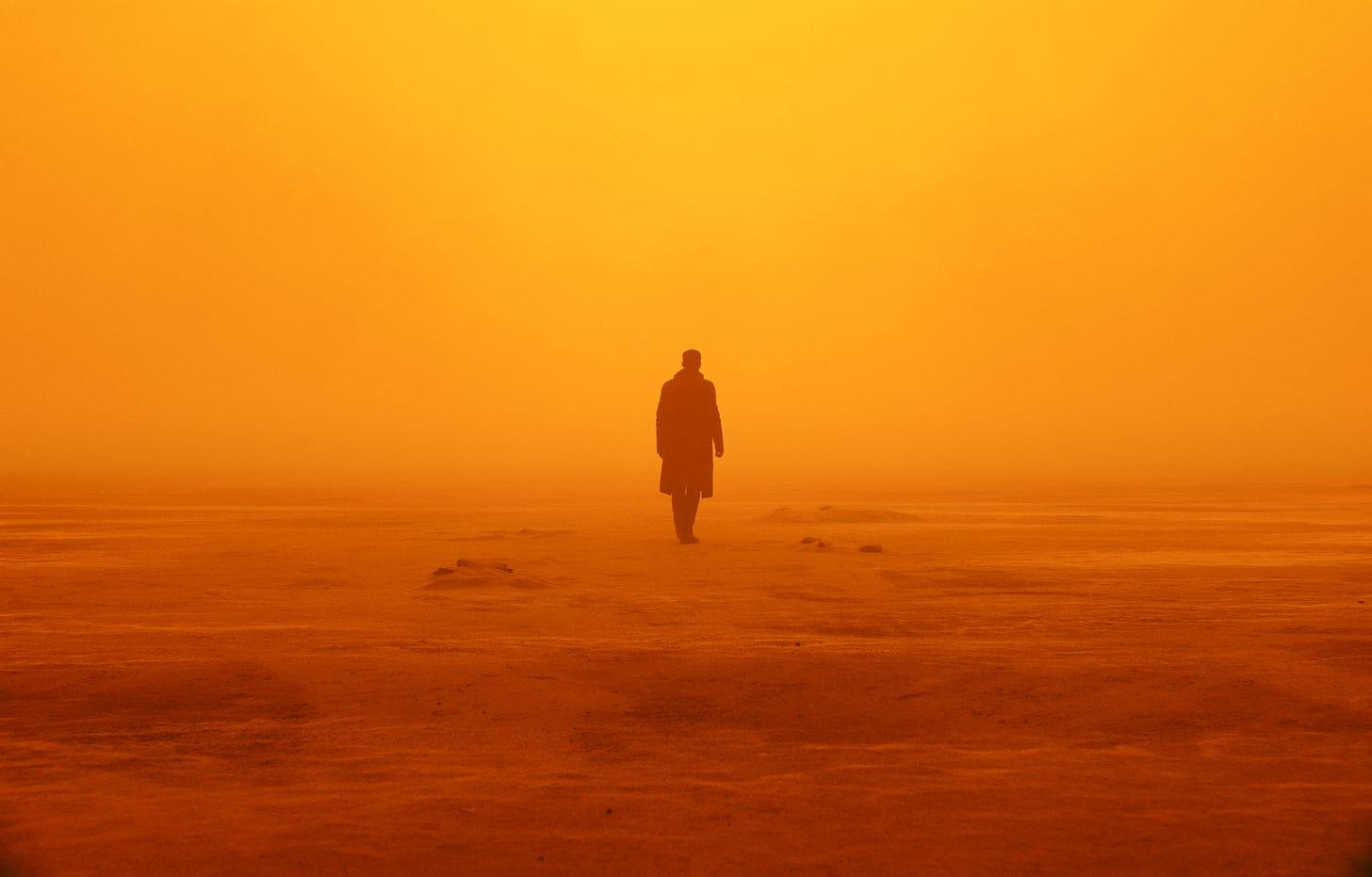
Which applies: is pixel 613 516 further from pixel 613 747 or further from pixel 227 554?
pixel 613 747

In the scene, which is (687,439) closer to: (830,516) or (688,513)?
(688,513)

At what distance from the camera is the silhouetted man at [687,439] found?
50.6 ft

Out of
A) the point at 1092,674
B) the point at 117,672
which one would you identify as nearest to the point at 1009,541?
the point at 1092,674

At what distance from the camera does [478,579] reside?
1054 cm

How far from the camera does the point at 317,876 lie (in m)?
3.53

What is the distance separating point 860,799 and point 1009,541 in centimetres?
1174

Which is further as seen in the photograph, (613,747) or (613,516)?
(613,516)

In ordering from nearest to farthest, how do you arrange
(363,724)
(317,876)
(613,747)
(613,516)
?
(317,876) < (613,747) < (363,724) < (613,516)

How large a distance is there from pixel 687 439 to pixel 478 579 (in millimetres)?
5407

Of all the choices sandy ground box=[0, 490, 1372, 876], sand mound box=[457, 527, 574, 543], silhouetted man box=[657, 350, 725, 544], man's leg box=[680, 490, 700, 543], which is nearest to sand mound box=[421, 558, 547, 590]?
sandy ground box=[0, 490, 1372, 876]

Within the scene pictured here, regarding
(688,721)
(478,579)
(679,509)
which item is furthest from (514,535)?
(688,721)

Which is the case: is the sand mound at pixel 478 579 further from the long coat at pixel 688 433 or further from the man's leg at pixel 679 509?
the long coat at pixel 688 433

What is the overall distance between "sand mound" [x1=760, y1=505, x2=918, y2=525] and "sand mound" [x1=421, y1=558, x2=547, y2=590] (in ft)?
26.8

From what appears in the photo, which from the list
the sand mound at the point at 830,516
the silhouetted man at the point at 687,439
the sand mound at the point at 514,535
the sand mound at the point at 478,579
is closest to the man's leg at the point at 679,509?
the silhouetted man at the point at 687,439
